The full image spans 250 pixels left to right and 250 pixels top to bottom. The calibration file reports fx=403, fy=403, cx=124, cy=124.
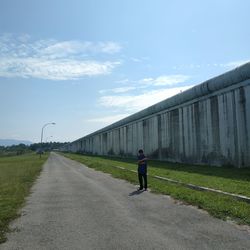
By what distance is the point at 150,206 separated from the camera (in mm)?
11016

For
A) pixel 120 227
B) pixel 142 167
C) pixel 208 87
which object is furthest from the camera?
pixel 208 87

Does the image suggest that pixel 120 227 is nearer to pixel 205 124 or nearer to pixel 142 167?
pixel 142 167

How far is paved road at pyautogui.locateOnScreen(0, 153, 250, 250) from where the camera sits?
269 inches

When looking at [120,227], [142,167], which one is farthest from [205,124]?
[120,227]

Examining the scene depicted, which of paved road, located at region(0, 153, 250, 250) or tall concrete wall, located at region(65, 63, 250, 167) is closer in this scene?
paved road, located at region(0, 153, 250, 250)

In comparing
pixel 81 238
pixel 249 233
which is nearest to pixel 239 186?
pixel 249 233

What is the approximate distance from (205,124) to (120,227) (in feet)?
62.9

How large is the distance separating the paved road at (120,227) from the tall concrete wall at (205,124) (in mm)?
11119

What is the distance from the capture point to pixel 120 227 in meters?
8.23

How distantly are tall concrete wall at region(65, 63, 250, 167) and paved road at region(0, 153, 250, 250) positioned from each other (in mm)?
11119

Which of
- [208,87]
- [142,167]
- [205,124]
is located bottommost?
[142,167]

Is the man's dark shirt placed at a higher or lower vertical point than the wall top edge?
lower

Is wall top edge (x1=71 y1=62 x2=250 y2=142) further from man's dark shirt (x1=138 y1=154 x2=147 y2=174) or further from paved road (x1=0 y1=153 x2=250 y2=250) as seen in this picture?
paved road (x1=0 y1=153 x2=250 y2=250)

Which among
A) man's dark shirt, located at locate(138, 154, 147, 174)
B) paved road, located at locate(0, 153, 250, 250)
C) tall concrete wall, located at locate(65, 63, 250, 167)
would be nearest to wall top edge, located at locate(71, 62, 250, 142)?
tall concrete wall, located at locate(65, 63, 250, 167)
